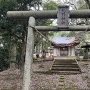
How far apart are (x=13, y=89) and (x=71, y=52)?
46.8ft

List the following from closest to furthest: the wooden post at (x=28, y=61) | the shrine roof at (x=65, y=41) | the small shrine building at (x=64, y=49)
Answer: the wooden post at (x=28, y=61) → the shrine roof at (x=65, y=41) → the small shrine building at (x=64, y=49)

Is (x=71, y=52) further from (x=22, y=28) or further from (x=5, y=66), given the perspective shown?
(x=22, y=28)

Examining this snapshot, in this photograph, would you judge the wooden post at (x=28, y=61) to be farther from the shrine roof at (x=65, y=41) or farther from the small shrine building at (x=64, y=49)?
the small shrine building at (x=64, y=49)

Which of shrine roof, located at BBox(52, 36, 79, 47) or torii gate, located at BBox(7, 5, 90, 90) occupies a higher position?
shrine roof, located at BBox(52, 36, 79, 47)

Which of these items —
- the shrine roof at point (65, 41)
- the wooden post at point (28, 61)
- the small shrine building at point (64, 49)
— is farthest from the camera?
the small shrine building at point (64, 49)

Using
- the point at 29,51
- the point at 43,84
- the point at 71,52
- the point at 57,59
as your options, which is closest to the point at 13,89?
the point at 43,84

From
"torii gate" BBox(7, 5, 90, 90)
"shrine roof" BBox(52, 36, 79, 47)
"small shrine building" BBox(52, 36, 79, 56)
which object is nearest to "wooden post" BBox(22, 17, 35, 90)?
"torii gate" BBox(7, 5, 90, 90)

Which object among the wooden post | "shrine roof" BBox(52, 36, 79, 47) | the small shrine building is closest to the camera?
the wooden post

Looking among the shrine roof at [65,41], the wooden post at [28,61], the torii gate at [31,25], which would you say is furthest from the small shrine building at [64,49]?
the wooden post at [28,61]

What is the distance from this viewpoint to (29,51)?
5.81 metres

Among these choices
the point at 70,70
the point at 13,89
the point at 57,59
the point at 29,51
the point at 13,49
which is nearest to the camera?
the point at 29,51

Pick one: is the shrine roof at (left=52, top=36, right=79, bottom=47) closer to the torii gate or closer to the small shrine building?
the small shrine building

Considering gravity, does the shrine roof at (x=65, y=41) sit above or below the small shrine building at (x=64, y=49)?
above

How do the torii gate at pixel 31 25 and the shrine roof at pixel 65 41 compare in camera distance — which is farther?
the shrine roof at pixel 65 41
